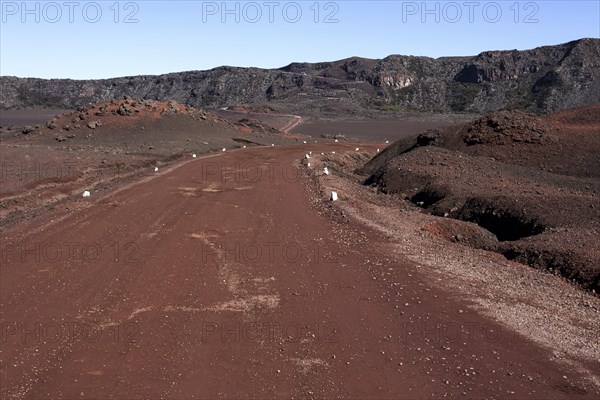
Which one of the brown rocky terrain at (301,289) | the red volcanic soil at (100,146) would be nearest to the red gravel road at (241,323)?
the brown rocky terrain at (301,289)

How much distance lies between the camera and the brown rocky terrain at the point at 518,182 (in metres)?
13.1

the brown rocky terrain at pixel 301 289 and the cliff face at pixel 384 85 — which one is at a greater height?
the cliff face at pixel 384 85

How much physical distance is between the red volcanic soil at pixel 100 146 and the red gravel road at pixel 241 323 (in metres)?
6.75

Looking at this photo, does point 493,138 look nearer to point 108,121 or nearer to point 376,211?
point 376,211

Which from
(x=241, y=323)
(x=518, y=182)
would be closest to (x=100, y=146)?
(x=518, y=182)

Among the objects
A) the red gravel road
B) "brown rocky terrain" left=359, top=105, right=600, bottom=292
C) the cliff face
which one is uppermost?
the cliff face

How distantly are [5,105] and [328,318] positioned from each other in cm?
14170

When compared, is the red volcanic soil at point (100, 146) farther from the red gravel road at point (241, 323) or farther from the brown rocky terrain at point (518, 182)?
the brown rocky terrain at point (518, 182)

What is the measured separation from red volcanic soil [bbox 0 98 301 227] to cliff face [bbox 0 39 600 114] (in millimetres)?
50372

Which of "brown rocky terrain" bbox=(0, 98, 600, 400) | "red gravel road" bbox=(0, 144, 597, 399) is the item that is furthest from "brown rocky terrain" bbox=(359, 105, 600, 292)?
"red gravel road" bbox=(0, 144, 597, 399)

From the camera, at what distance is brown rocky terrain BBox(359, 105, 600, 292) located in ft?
43.1

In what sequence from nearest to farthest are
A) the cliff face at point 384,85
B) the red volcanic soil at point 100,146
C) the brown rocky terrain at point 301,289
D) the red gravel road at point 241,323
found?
the red gravel road at point 241,323, the brown rocky terrain at point 301,289, the red volcanic soil at point 100,146, the cliff face at point 384,85

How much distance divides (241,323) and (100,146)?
33330mm

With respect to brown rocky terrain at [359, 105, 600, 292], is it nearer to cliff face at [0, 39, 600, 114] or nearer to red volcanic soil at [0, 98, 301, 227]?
red volcanic soil at [0, 98, 301, 227]
